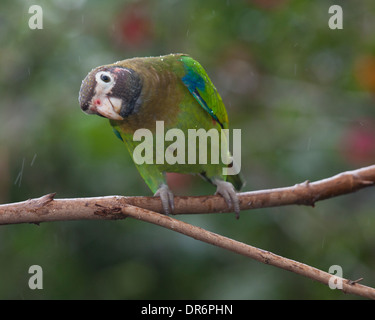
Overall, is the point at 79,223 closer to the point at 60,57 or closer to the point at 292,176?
the point at 60,57

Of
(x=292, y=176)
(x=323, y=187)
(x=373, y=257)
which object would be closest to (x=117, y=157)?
(x=292, y=176)

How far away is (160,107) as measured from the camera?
229 cm

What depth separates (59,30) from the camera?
3014 mm

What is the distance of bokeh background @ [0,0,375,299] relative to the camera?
2906 mm

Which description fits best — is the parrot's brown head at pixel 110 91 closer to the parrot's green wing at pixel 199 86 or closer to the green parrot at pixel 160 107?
the green parrot at pixel 160 107

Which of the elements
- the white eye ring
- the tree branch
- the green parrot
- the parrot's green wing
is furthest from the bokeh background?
the white eye ring

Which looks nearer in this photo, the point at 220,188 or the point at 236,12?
the point at 220,188

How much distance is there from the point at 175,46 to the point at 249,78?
525 millimetres

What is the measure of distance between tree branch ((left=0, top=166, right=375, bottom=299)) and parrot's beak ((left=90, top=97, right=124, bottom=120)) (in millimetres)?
335

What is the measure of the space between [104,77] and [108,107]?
0.11 metres

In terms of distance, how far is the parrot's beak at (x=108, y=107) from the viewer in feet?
6.53

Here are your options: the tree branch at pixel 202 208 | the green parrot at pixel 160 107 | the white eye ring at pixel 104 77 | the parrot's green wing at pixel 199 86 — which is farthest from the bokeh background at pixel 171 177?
the white eye ring at pixel 104 77
